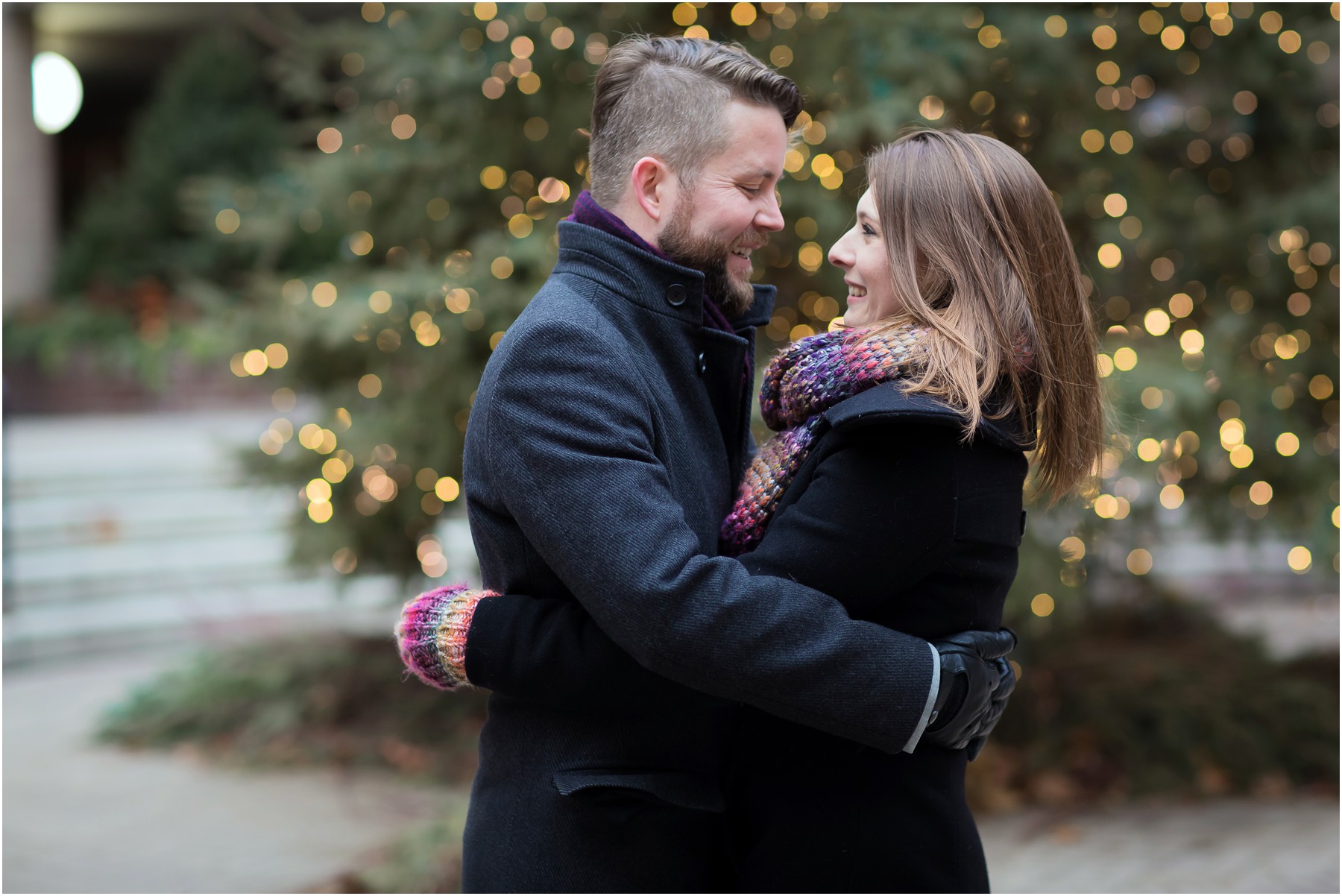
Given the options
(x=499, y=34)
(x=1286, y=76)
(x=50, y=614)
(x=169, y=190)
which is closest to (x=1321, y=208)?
(x=1286, y=76)

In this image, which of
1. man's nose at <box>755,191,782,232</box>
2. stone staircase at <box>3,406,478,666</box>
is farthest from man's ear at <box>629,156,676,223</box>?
stone staircase at <box>3,406,478,666</box>

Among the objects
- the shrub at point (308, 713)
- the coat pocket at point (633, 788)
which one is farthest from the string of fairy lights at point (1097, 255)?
the coat pocket at point (633, 788)

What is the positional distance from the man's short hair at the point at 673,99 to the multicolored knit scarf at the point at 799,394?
1.10 ft

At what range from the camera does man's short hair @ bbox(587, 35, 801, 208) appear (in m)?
1.82

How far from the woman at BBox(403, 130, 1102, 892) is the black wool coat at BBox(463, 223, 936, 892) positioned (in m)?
0.08

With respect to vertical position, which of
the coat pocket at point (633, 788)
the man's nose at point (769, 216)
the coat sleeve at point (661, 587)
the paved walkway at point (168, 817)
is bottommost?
the paved walkway at point (168, 817)

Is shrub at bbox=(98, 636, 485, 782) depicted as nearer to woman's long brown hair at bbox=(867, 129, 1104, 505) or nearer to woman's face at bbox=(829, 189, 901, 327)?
woman's face at bbox=(829, 189, 901, 327)

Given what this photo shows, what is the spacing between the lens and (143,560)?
8.31 m

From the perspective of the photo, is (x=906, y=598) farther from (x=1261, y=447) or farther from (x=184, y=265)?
(x=184, y=265)

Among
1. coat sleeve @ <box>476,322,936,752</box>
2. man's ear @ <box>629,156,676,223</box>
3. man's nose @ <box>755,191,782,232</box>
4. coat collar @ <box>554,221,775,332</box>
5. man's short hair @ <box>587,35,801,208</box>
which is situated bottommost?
coat sleeve @ <box>476,322,936,752</box>

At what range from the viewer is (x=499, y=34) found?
4.57m

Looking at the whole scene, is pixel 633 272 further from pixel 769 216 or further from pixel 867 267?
pixel 867 267

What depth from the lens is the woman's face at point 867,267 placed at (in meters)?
1.89

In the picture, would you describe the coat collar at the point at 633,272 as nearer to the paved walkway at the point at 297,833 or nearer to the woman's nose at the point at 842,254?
the woman's nose at the point at 842,254
